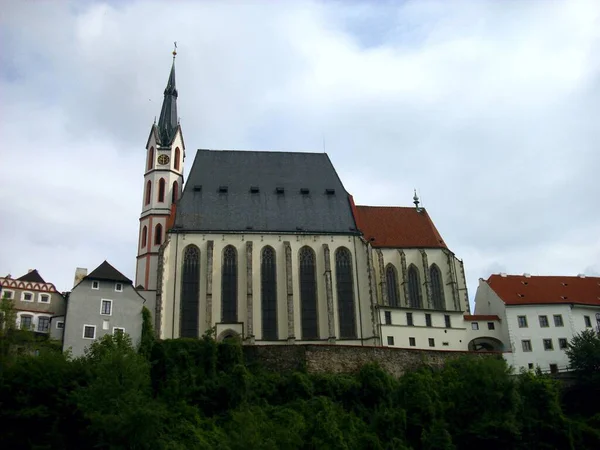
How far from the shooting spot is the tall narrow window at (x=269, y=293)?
58312 millimetres

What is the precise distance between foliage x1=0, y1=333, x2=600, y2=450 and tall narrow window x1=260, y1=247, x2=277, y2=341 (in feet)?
34.2

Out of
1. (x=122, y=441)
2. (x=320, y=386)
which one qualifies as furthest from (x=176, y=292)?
(x=122, y=441)

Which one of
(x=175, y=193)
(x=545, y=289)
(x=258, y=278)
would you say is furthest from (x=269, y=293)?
(x=545, y=289)

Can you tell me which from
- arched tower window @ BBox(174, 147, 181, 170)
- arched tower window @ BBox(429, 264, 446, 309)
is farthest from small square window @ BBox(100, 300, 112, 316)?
arched tower window @ BBox(429, 264, 446, 309)

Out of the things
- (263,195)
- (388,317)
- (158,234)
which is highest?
(263,195)

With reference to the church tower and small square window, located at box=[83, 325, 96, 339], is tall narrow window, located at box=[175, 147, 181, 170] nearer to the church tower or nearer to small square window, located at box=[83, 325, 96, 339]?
the church tower

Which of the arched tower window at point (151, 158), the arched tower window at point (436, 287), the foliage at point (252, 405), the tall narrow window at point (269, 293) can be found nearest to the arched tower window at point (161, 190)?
the arched tower window at point (151, 158)

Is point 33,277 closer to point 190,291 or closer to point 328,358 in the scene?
point 190,291

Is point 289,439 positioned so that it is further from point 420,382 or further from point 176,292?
point 176,292

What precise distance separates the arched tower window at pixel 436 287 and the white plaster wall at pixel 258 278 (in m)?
6.55

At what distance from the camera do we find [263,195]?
66.2m

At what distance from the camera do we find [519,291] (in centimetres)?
6072

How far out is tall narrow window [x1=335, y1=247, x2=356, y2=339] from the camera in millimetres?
59125

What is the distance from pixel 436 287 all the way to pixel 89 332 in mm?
30207
